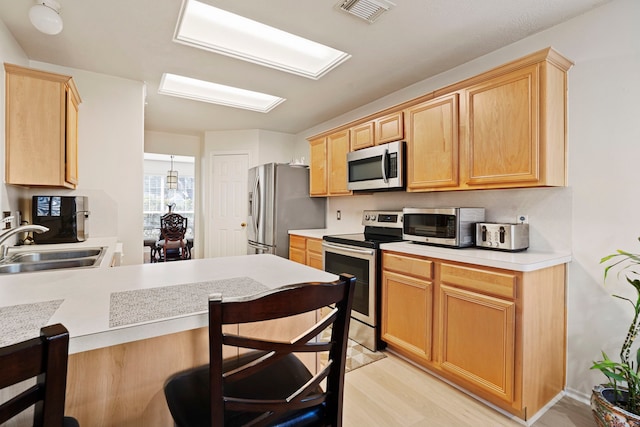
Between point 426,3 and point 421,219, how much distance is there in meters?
1.50

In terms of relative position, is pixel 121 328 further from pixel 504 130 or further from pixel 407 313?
pixel 504 130

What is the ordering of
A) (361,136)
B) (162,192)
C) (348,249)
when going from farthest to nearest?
(162,192), (361,136), (348,249)

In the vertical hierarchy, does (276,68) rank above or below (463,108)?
above

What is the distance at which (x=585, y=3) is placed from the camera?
1.89 m

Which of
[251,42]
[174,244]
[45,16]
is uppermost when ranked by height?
[251,42]

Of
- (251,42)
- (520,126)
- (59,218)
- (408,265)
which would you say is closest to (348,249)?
(408,265)

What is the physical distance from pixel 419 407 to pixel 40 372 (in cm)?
200

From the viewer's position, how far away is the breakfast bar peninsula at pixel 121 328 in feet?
2.77

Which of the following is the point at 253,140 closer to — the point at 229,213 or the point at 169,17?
the point at 229,213

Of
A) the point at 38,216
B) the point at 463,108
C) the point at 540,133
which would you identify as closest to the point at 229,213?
the point at 38,216

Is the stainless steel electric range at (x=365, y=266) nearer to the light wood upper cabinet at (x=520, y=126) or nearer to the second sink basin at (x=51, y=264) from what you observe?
Answer: the light wood upper cabinet at (x=520, y=126)

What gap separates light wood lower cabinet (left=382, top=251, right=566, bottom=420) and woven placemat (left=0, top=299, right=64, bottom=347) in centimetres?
203

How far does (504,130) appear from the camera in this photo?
81.0 inches

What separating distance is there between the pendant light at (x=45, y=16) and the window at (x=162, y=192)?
626cm
